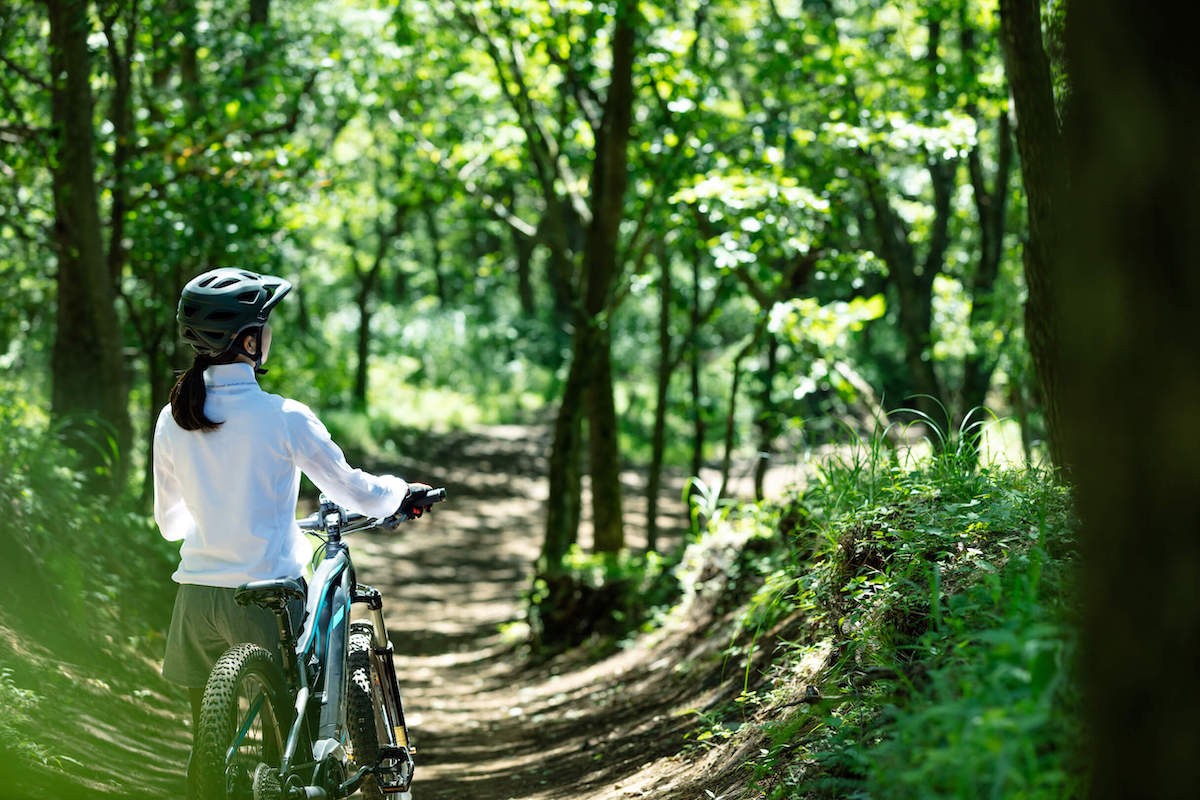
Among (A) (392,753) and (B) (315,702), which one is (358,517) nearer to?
(B) (315,702)

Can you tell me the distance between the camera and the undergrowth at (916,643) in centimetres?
268

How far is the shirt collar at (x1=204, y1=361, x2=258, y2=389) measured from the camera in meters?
3.84

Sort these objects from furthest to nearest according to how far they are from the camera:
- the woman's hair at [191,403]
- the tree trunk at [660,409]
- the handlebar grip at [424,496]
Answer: the tree trunk at [660,409] → the handlebar grip at [424,496] → the woman's hair at [191,403]

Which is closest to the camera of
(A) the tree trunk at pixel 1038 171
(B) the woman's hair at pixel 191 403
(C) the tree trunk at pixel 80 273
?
(B) the woman's hair at pixel 191 403

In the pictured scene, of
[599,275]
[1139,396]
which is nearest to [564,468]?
[599,275]

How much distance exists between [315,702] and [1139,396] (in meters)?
2.86

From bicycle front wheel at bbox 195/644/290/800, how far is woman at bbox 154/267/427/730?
0.27 meters

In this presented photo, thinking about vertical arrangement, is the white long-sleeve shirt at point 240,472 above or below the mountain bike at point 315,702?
above

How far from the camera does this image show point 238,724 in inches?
136

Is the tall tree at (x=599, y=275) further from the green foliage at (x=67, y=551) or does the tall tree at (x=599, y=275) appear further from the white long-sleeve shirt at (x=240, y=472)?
the white long-sleeve shirt at (x=240, y=472)

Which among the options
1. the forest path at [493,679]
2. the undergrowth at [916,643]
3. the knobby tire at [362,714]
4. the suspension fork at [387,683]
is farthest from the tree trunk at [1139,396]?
the forest path at [493,679]

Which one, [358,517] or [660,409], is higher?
[660,409]

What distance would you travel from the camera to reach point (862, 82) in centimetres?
1345

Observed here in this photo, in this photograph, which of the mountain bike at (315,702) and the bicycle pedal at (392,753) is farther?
the bicycle pedal at (392,753)
